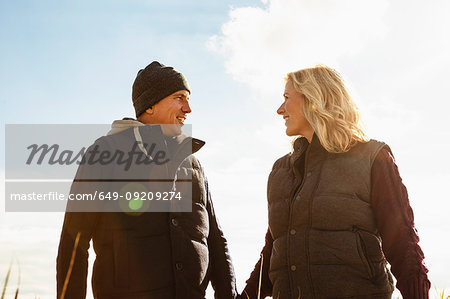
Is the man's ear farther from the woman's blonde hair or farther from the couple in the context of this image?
the woman's blonde hair

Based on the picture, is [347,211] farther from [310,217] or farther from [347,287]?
[347,287]

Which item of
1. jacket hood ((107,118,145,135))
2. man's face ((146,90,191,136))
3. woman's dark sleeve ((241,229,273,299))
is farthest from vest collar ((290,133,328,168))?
jacket hood ((107,118,145,135))

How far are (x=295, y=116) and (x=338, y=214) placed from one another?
37.0 inches

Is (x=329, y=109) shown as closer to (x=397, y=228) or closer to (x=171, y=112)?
(x=397, y=228)

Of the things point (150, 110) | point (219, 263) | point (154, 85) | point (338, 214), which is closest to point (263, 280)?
point (219, 263)

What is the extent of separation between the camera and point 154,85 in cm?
418

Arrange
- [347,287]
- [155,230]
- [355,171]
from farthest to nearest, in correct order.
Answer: [155,230] < [355,171] < [347,287]

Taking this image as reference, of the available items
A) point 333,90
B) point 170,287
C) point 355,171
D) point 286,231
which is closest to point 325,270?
point 286,231

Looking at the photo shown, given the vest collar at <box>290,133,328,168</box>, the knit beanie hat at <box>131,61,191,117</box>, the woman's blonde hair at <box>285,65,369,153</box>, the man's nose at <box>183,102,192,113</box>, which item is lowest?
the vest collar at <box>290,133,328,168</box>

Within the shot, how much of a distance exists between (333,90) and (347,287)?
58.0 inches

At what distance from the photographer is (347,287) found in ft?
9.60

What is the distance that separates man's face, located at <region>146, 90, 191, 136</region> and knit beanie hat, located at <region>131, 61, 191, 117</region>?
5 cm

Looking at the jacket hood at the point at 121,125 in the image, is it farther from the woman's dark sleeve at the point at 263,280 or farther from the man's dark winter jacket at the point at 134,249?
the woman's dark sleeve at the point at 263,280

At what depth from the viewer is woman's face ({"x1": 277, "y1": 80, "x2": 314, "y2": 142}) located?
11.8 ft
